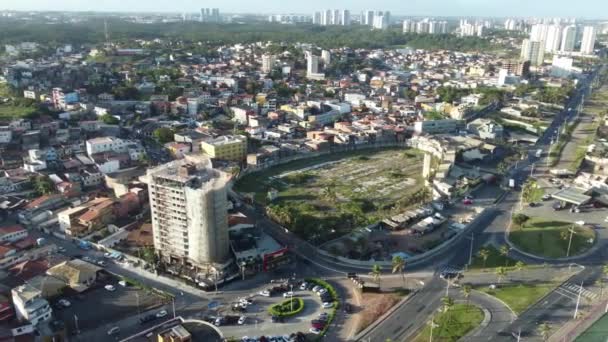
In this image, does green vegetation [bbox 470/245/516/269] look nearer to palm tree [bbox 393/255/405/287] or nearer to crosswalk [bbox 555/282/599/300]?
crosswalk [bbox 555/282/599/300]

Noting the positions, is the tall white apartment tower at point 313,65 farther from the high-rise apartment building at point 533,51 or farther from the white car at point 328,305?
the white car at point 328,305

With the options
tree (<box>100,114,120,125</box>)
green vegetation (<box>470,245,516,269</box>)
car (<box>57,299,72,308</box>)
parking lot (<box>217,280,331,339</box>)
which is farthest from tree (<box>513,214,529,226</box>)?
tree (<box>100,114,120,125</box>)

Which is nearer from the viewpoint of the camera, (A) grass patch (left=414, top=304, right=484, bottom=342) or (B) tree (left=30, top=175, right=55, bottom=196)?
(A) grass patch (left=414, top=304, right=484, bottom=342)

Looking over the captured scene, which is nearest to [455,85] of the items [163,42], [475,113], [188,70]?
[475,113]

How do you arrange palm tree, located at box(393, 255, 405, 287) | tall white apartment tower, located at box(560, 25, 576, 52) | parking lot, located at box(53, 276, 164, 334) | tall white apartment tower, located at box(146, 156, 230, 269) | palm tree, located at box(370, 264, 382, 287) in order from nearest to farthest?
parking lot, located at box(53, 276, 164, 334) → palm tree, located at box(370, 264, 382, 287) → tall white apartment tower, located at box(146, 156, 230, 269) → palm tree, located at box(393, 255, 405, 287) → tall white apartment tower, located at box(560, 25, 576, 52)

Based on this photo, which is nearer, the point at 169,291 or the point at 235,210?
the point at 169,291

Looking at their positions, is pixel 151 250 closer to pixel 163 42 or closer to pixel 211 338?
pixel 211 338

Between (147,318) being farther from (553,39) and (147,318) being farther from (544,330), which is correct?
(553,39)

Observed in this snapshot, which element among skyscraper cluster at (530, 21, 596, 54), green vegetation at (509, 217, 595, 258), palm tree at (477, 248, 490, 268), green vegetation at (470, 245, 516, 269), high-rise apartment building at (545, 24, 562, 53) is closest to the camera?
palm tree at (477, 248, 490, 268)
